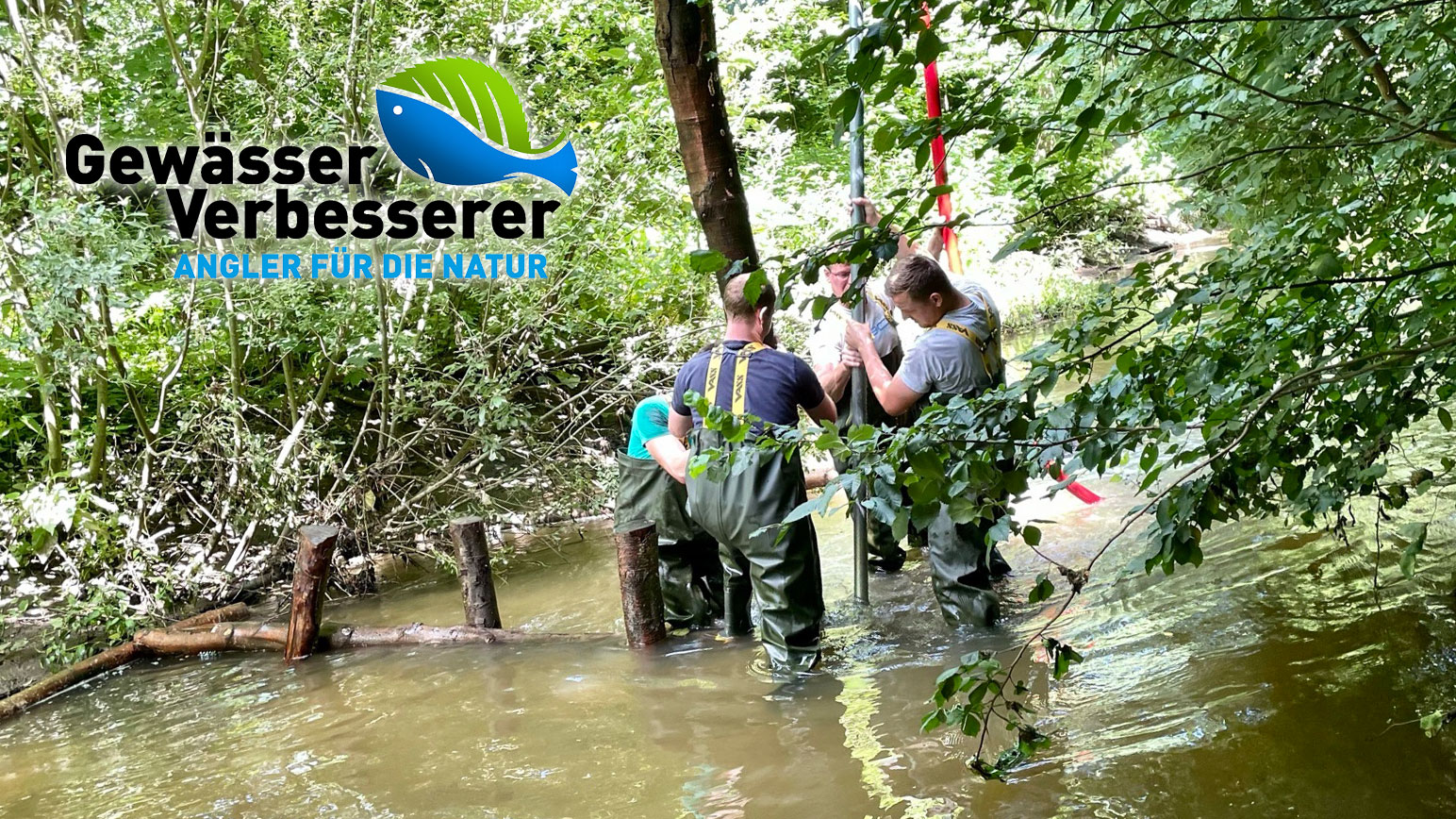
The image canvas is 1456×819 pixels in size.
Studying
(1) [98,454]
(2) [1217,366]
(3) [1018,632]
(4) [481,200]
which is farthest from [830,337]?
(1) [98,454]

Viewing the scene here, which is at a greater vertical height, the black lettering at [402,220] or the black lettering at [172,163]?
the black lettering at [172,163]

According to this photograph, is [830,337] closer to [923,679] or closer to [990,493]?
[923,679]

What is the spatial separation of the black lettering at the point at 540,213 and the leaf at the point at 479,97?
0.47m

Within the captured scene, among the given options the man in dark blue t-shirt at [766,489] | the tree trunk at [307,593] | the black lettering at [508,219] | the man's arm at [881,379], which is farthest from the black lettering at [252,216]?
the man's arm at [881,379]

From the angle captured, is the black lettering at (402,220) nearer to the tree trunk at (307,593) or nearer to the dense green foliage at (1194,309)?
the tree trunk at (307,593)

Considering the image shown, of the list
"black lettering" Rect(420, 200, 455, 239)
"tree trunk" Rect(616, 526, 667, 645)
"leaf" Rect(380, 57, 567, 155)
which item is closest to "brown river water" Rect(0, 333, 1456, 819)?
"tree trunk" Rect(616, 526, 667, 645)

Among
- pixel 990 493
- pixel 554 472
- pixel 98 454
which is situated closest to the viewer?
pixel 990 493

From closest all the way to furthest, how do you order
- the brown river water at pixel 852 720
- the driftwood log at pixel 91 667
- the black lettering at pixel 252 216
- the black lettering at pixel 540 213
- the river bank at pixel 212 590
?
the brown river water at pixel 852 720
the driftwood log at pixel 91 667
the river bank at pixel 212 590
the black lettering at pixel 252 216
the black lettering at pixel 540 213

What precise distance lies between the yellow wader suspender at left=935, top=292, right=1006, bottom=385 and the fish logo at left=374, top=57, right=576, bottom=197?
4014 mm

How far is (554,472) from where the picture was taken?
8.77m

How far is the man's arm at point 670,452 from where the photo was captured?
17.5 ft

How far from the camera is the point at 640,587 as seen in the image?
18.4 ft

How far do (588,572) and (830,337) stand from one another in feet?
8.87

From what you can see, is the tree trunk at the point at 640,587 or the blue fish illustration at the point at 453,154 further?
the blue fish illustration at the point at 453,154
